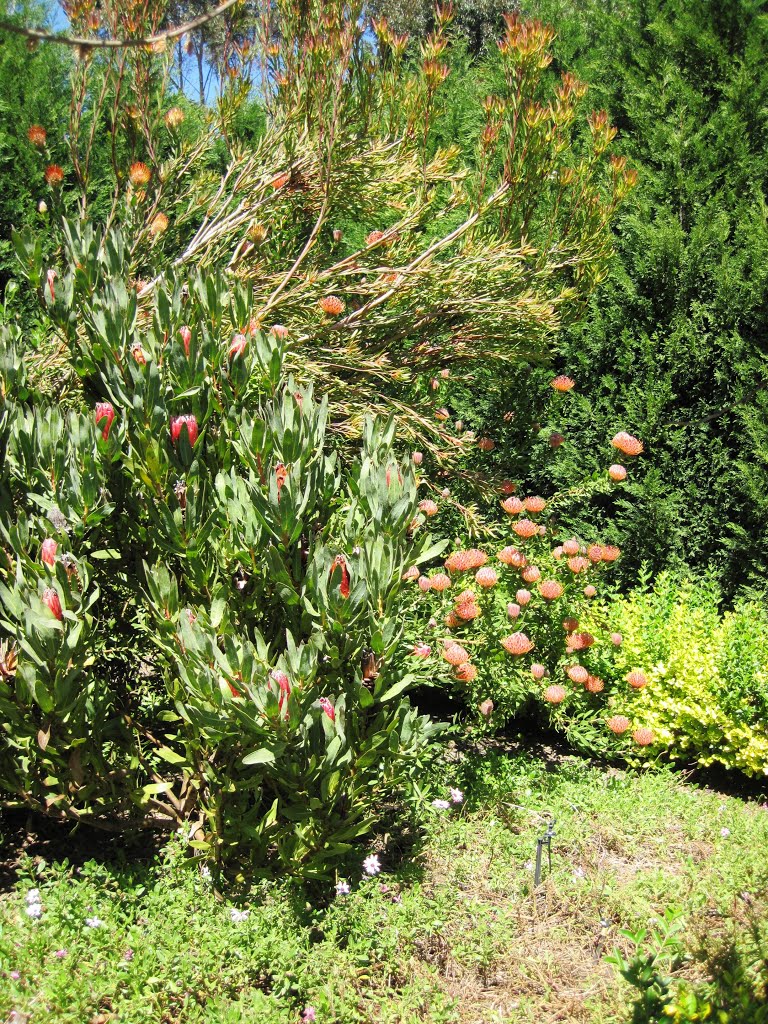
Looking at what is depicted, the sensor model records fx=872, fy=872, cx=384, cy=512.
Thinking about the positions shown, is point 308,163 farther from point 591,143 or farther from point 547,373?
point 547,373

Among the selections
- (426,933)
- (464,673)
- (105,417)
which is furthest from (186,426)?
(426,933)

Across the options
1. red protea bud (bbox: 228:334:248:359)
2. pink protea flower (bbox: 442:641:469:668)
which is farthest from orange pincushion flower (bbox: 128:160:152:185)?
pink protea flower (bbox: 442:641:469:668)

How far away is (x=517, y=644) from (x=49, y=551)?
74.8 inches

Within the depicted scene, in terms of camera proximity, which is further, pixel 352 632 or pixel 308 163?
pixel 308 163

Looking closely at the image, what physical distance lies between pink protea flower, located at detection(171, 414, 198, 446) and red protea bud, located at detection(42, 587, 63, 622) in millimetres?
602

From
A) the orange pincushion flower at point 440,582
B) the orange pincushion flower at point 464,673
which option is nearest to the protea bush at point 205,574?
the orange pincushion flower at point 464,673

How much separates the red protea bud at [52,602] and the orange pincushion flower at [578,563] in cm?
220

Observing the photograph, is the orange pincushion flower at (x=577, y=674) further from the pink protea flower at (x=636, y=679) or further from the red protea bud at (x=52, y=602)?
the red protea bud at (x=52, y=602)

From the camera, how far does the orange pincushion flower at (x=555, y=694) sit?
3.60m

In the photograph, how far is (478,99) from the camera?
6.38 m

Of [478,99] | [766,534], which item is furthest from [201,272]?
[478,99]

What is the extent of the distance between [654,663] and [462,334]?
1843 millimetres

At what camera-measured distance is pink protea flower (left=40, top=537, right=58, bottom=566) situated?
2.52 m

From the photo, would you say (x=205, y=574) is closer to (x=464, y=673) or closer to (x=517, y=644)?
(x=464, y=673)
